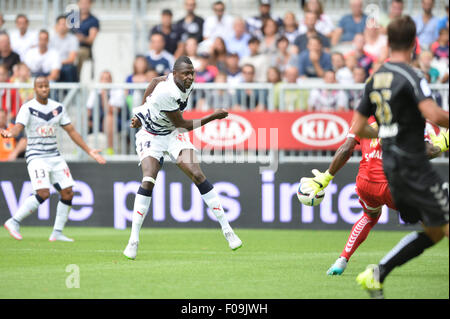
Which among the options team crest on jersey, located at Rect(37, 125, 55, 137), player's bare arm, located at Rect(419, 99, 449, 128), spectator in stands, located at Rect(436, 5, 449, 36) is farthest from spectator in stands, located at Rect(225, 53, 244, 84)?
player's bare arm, located at Rect(419, 99, 449, 128)

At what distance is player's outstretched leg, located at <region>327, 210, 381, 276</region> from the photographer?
910cm

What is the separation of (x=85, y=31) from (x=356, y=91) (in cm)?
687

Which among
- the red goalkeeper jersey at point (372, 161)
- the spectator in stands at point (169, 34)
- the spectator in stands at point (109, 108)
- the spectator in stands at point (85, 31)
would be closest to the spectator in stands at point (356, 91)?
the spectator in stands at point (169, 34)

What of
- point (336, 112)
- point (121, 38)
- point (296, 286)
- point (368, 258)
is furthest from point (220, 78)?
point (296, 286)

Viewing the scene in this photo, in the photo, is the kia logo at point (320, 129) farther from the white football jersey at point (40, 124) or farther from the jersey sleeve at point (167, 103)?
the jersey sleeve at point (167, 103)

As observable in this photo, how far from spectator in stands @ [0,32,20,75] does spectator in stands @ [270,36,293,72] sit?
226 inches

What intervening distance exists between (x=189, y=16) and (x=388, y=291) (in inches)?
485

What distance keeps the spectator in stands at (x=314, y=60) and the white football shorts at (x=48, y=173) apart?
627 centimetres

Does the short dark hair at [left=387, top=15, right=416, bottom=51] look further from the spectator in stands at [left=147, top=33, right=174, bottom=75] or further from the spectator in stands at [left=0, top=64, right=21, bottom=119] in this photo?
the spectator in stands at [left=147, top=33, right=174, bottom=75]

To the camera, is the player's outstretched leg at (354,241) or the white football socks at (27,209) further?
the white football socks at (27,209)

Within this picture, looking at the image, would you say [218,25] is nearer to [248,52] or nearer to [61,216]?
[248,52]

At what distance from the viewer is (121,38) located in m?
21.1

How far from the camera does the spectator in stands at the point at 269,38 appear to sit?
1833 cm

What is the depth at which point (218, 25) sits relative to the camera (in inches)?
749
